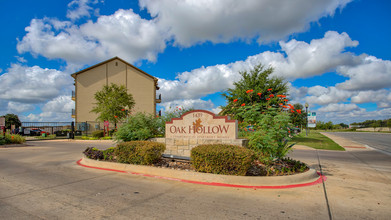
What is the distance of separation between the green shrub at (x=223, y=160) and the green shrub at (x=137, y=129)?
374 cm

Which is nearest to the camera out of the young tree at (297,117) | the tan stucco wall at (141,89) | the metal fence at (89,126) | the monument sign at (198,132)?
the young tree at (297,117)

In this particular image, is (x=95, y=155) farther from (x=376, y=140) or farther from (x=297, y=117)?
(x=376, y=140)

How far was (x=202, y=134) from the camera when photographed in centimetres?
850

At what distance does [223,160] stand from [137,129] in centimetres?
508

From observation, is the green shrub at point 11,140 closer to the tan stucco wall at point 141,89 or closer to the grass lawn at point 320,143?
the tan stucco wall at point 141,89

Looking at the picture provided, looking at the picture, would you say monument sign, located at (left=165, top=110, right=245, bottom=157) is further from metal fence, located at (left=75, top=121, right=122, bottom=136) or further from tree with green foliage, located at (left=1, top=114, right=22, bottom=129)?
tree with green foliage, located at (left=1, top=114, right=22, bottom=129)

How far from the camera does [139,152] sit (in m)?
7.70

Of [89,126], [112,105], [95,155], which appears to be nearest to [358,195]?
[95,155]

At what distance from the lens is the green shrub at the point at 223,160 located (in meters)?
6.00

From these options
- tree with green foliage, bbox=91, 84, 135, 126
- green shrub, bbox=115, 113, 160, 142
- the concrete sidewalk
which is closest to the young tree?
the concrete sidewalk

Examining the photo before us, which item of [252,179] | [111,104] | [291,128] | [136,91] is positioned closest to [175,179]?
[252,179]

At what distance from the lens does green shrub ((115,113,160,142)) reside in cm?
955

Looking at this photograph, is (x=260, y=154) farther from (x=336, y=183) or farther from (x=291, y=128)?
(x=336, y=183)

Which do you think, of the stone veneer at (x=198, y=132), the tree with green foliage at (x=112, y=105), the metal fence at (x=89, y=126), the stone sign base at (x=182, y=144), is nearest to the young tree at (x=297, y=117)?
the stone veneer at (x=198, y=132)
